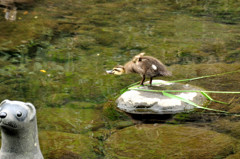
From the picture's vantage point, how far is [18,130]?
3098 millimetres

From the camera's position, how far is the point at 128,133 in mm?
4500

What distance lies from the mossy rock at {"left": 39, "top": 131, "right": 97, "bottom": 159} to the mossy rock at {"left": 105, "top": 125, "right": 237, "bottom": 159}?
0.22 m

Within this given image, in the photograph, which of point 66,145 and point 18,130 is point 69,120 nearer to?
point 66,145

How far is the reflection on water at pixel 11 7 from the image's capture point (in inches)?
378

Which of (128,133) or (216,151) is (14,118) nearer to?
(128,133)

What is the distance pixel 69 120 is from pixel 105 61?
7.69 ft

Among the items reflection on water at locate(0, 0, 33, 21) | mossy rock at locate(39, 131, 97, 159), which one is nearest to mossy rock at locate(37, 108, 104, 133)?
mossy rock at locate(39, 131, 97, 159)

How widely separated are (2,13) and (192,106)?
6.87m

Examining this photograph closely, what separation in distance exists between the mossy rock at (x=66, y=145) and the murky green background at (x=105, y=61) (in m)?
0.01

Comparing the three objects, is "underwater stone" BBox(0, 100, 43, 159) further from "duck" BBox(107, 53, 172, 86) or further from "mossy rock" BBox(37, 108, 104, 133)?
"duck" BBox(107, 53, 172, 86)

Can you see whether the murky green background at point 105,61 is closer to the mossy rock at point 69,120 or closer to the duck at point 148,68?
the mossy rock at point 69,120

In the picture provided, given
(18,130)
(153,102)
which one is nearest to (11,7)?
→ (153,102)

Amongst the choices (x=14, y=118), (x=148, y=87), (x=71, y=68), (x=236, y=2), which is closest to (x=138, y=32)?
(x=71, y=68)

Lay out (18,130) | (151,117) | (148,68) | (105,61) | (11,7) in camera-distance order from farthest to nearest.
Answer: (11,7)
(105,61)
(148,68)
(151,117)
(18,130)
